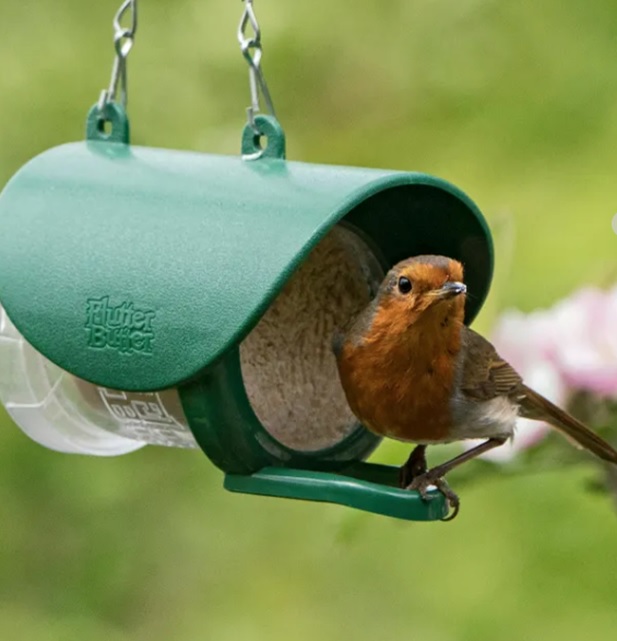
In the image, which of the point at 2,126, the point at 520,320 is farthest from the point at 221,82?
the point at 520,320

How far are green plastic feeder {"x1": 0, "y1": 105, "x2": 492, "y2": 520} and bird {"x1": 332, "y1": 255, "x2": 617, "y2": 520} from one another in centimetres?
13

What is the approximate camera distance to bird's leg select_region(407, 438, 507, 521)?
3.01 metres

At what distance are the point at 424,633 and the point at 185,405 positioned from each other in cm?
256

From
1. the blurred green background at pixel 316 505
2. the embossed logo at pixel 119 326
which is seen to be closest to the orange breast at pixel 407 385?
the embossed logo at pixel 119 326

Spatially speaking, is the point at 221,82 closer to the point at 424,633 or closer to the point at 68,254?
the point at 424,633

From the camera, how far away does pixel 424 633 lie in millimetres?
5336

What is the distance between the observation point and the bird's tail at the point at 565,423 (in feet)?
9.71

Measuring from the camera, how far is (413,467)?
319 cm

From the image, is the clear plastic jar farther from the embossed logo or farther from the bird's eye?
the bird's eye

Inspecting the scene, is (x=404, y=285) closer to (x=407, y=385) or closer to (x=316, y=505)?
(x=407, y=385)

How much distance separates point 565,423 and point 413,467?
31 centimetres

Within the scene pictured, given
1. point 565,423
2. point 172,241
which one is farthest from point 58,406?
point 565,423

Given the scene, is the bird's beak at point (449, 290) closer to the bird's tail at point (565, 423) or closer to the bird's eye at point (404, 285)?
the bird's eye at point (404, 285)

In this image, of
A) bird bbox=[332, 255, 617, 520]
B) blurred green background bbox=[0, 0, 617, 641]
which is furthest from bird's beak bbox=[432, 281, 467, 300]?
blurred green background bbox=[0, 0, 617, 641]
